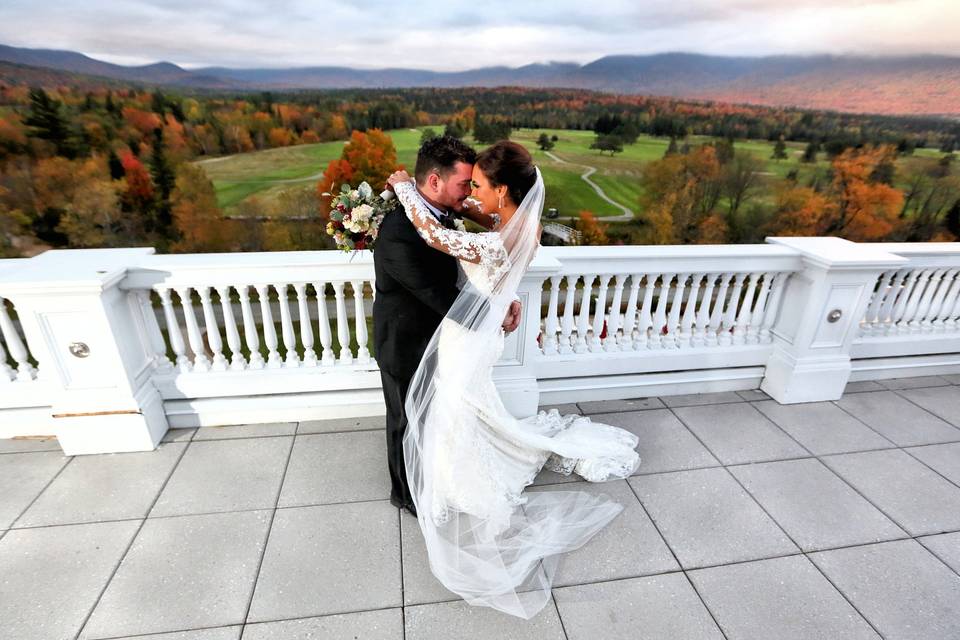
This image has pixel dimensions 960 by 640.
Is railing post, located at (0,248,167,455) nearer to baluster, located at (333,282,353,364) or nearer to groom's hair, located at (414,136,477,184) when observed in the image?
baluster, located at (333,282,353,364)

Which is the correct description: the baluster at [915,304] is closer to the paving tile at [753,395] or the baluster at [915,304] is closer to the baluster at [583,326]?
the paving tile at [753,395]

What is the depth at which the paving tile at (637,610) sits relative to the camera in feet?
5.79

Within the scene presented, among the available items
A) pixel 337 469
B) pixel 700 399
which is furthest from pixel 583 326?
pixel 337 469

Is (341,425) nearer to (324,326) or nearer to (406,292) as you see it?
(324,326)

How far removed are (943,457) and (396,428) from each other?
3418 mm

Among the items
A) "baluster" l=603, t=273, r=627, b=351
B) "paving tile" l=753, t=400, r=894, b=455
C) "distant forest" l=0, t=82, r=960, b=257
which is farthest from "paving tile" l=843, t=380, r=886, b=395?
"distant forest" l=0, t=82, r=960, b=257

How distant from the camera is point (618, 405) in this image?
328cm

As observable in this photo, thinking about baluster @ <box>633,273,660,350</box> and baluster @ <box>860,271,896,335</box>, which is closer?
baluster @ <box>633,273,660,350</box>

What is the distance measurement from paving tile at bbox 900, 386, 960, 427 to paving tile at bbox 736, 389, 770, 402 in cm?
113

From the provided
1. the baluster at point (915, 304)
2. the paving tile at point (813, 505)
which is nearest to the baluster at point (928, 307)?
the baluster at point (915, 304)

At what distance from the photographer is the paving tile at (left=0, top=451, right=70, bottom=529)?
7.41 feet

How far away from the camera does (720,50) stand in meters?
21.2

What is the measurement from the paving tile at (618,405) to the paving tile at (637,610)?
4.32 feet

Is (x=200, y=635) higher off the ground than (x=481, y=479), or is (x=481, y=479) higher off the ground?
(x=481, y=479)
